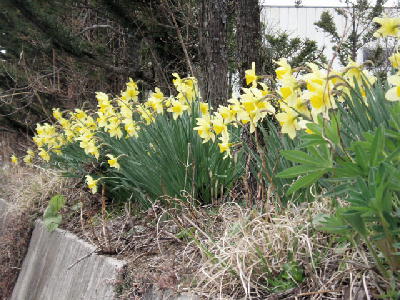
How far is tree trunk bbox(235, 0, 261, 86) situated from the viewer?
134 inches

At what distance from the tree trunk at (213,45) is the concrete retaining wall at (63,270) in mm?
1615

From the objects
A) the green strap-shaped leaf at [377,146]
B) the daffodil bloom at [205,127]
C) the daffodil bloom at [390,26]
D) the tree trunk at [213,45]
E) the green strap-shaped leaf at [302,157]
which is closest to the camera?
the green strap-shaped leaf at [377,146]

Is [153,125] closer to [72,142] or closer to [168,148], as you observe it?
[168,148]

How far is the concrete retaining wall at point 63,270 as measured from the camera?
8.42ft

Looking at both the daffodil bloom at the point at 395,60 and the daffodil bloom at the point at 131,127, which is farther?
the daffodil bloom at the point at 131,127

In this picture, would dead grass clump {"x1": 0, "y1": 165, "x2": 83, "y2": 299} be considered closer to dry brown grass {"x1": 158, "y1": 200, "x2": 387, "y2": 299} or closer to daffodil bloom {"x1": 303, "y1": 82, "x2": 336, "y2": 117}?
dry brown grass {"x1": 158, "y1": 200, "x2": 387, "y2": 299}

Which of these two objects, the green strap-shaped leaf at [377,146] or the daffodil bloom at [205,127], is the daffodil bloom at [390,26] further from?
the daffodil bloom at [205,127]

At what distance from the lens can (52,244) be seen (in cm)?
387

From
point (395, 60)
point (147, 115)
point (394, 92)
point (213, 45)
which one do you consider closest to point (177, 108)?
point (147, 115)

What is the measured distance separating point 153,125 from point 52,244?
1.23m

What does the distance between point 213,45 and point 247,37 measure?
1.20 m

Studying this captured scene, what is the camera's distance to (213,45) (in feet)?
15.1

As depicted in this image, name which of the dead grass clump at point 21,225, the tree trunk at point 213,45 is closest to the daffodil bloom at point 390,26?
the tree trunk at point 213,45

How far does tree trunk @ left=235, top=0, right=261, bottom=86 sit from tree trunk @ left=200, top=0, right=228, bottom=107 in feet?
3.11
